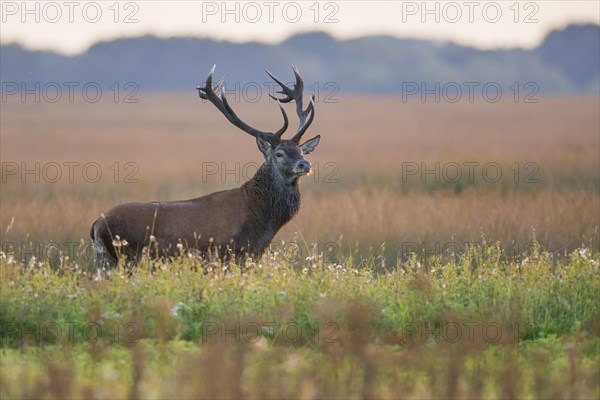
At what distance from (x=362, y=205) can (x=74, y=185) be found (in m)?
5.49

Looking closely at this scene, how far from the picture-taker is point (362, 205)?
65.8 feet

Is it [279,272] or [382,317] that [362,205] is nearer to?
[279,272]

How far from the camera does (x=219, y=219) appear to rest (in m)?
12.9

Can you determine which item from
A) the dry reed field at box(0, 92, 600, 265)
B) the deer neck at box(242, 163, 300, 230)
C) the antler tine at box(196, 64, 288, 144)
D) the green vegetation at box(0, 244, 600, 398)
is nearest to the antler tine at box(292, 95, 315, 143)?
the antler tine at box(196, 64, 288, 144)

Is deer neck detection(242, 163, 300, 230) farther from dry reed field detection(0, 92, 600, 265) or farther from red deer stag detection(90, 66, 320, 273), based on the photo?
dry reed field detection(0, 92, 600, 265)

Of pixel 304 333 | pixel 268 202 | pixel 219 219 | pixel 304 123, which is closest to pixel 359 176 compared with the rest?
pixel 304 123

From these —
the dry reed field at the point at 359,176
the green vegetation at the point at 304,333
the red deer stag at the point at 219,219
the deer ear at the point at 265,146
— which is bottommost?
the dry reed field at the point at 359,176

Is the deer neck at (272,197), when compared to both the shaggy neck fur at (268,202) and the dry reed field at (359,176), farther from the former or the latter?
the dry reed field at (359,176)

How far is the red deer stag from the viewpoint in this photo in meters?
12.6

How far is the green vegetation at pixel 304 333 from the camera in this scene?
8.09 m

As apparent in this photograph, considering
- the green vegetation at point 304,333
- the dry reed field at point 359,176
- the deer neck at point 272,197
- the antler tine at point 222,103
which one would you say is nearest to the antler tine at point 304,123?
the antler tine at point 222,103

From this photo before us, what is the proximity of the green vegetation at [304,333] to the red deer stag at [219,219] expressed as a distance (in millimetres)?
638

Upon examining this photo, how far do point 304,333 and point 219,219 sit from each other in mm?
3057

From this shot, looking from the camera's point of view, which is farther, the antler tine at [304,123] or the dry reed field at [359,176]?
the dry reed field at [359,176]
